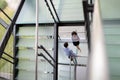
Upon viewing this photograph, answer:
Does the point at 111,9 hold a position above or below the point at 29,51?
above

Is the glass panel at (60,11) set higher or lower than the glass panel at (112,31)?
higher

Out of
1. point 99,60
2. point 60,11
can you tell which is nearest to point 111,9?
point 60,11

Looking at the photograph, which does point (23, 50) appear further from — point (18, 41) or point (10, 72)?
point (10, 72)

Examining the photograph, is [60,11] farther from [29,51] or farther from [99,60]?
[99,60]

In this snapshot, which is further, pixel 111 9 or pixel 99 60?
pixel 111 9

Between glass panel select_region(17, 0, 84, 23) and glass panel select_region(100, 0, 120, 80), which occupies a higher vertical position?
glass panel select_region(17, 0, 84, 23)

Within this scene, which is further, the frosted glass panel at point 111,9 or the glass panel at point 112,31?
the frosted glass panel at point 111,9

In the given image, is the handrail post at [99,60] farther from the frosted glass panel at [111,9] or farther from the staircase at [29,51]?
the staircase at [29,51]

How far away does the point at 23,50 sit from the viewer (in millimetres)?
4445

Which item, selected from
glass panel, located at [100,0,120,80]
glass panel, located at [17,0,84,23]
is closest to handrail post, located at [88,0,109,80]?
glass panel, located at [100,0,120,80]

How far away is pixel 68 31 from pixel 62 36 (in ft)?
0.57

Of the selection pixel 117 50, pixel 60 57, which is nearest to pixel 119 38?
pixel 117 50

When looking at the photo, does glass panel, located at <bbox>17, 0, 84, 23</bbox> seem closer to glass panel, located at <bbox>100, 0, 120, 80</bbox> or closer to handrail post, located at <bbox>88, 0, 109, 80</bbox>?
glass panel, located at <bbox>100, 0, 120, 80</bbox>

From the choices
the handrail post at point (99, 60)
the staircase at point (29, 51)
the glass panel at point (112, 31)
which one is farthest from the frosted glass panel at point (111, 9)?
the handrail post at point (99, 60)
